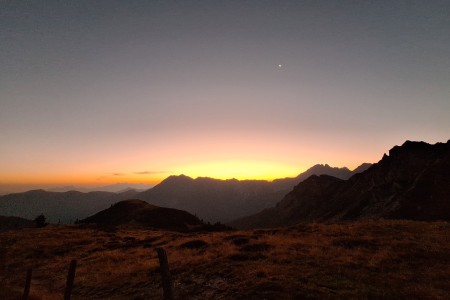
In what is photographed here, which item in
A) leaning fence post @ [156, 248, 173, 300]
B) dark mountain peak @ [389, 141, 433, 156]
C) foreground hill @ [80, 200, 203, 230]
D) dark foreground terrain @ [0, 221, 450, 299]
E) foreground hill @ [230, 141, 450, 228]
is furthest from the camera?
dark mountain peak @ [389, 141, 433, 156]

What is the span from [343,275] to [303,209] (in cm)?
16362

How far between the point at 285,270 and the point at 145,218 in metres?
87.3

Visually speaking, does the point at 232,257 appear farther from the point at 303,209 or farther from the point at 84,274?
the point at 303,209

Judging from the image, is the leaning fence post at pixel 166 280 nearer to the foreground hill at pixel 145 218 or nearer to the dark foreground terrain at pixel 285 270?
the dark foreground terrain at pixel 285 270

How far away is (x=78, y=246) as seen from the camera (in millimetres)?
42750

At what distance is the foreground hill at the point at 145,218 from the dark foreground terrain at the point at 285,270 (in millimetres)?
62540

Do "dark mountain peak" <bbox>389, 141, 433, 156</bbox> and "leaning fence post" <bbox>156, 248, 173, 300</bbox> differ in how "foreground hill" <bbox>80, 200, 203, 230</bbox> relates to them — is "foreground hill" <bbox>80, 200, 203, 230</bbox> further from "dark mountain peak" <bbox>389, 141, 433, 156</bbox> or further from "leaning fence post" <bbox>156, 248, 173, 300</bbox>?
"dark mountain peak" <bbox>389, 141, 433, 156</bbox>

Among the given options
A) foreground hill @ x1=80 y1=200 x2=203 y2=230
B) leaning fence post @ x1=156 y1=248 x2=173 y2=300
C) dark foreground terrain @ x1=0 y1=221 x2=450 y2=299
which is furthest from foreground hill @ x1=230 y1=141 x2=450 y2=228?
leaning fence post @ x1=156 y1=248 x2=173 y2=300

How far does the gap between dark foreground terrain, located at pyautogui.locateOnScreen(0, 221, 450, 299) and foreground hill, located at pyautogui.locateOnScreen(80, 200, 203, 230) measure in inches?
2462

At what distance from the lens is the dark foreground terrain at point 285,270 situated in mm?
14920

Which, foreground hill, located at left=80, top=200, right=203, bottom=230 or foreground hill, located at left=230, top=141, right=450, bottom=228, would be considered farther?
foreground hill, located at left=80, top=200, right=203, bottom=230

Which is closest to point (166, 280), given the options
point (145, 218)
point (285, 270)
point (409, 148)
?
point (285, 270)

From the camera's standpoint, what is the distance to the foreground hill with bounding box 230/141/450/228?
86250 millimetres

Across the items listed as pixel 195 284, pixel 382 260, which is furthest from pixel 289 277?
pixel 382 260
